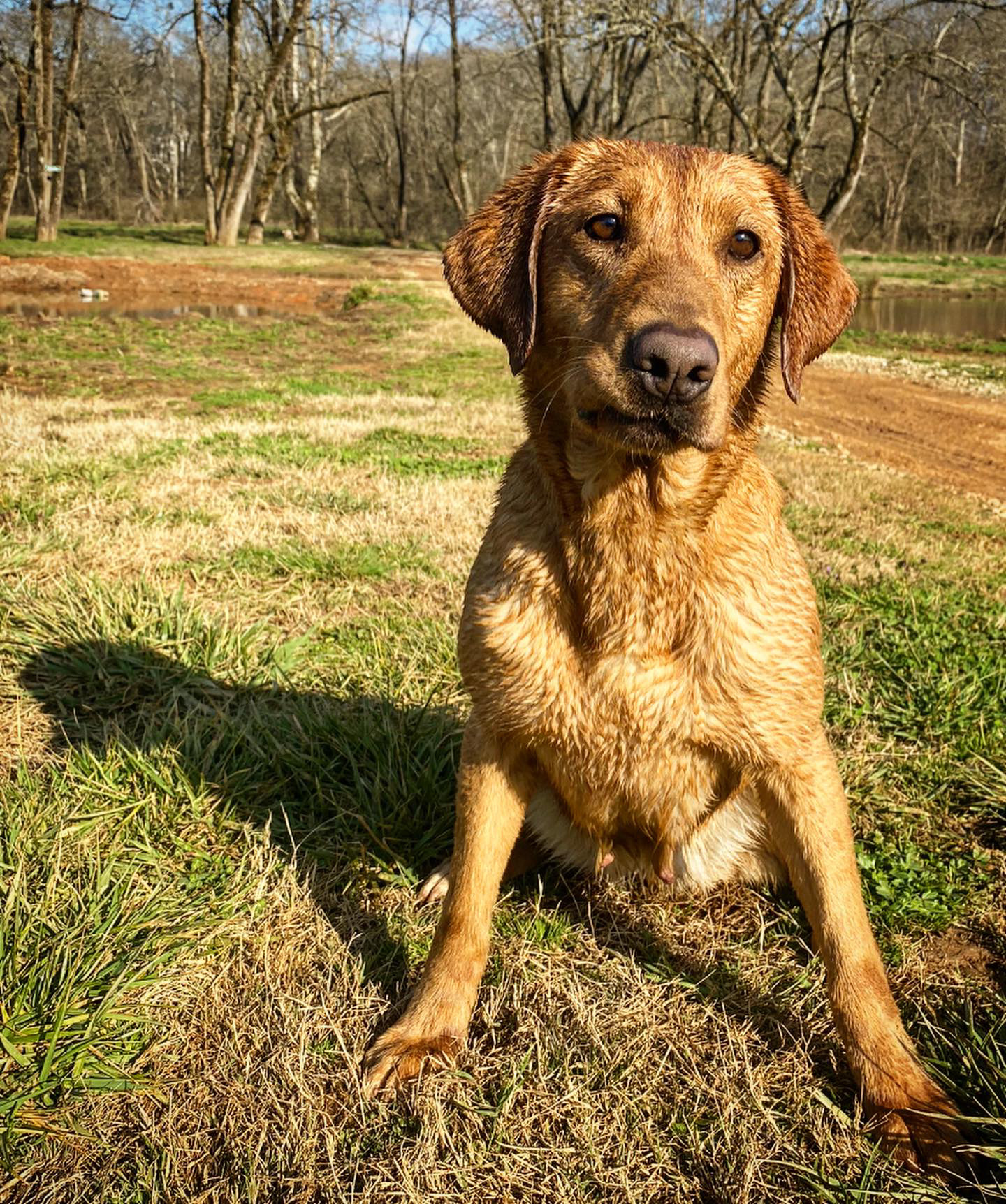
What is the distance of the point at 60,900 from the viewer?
2.46 m

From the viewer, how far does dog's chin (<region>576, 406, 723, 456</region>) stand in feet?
6.87

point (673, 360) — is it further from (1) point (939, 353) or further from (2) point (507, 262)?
(1) point (939, 353)

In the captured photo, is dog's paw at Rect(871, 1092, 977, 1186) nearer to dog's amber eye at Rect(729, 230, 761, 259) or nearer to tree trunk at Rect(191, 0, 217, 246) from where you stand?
dog's amber eye at Rect(729, 230, 761, 259)

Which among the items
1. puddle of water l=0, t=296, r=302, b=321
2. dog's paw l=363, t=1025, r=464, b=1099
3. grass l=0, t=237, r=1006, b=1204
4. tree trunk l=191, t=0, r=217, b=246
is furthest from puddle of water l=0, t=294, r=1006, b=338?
dog's paw l=363, t=1025, r=464, b=1099

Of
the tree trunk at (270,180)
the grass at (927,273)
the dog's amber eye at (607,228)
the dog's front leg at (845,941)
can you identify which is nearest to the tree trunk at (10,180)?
the tree trunk at (270,180)

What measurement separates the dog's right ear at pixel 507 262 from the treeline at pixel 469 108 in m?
9.12

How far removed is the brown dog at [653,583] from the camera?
2125mm

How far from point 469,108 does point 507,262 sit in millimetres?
66770

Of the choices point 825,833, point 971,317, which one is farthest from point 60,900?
point 971,317

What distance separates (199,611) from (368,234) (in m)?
51.6

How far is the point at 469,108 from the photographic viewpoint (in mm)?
60719

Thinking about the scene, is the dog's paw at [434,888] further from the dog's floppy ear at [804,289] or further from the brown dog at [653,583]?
the dog's floppy ear at [804,289]

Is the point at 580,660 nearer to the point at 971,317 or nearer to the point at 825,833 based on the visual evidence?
the point at 825,833

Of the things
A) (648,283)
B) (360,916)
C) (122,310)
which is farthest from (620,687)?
(122,310)
